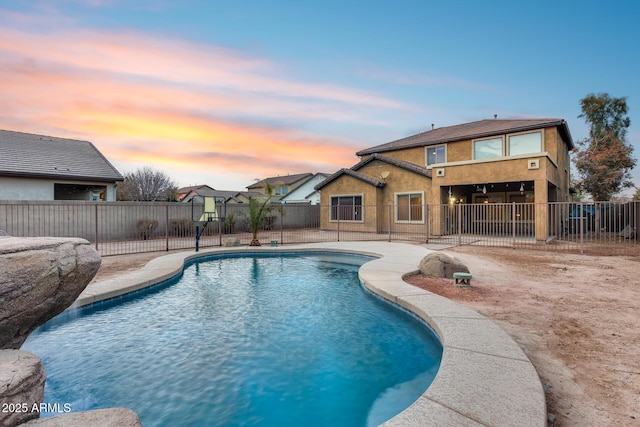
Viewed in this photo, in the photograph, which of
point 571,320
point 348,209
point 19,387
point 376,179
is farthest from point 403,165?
point 19,387

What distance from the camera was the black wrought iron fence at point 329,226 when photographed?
13.5 m

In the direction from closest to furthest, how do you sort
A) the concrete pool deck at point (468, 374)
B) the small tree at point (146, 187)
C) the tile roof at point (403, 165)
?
the concrete pool deck at point (468, 374)
the tile roof at point (403, 165)
the small tree at point (146, 187)

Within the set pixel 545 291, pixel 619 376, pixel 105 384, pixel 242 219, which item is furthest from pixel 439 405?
pixel 242 219

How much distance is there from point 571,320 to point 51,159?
24830 millimetres

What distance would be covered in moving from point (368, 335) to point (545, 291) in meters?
4.21

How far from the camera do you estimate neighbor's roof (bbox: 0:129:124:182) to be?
663 inches

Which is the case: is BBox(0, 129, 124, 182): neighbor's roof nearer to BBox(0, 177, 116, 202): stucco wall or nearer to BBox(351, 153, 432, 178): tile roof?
BBox(0, 177, 116, 202): stucco wall

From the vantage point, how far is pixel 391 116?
778 inches

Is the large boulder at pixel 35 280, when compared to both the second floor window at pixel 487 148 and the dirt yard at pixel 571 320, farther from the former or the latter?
the second floor window at pixel 487 148

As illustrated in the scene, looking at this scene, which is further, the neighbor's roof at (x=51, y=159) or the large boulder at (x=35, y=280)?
the neighbor's roof at (x=51, y=159)

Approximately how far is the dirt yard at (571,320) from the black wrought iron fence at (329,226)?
13.8 feet

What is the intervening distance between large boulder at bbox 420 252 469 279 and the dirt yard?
344mm

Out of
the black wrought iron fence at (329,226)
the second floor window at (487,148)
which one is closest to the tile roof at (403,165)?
the black wrought iron fence at (329,226)

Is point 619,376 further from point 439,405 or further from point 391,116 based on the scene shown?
point 391,116
